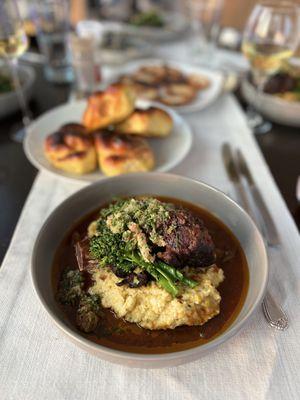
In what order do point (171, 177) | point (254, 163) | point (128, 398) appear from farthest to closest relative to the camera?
point (254, 163) → point (171, 177) → point (128, 398)

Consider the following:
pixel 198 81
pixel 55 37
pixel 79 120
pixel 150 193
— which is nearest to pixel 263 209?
pixel 150 193

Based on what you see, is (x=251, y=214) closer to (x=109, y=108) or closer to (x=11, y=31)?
(x=109, y=108)

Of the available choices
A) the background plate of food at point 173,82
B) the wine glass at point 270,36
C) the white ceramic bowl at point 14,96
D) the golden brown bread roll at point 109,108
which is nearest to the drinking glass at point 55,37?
the white ceramic bowl at point 14,96

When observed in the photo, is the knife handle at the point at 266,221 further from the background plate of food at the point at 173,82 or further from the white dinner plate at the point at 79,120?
the background plate of food at the point at 173,82

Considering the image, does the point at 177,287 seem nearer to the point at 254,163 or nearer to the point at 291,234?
the point at 291,234

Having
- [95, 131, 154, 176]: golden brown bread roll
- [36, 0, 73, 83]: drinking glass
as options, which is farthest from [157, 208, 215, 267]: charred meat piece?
[36, 0, 73, 83]: drinking glass

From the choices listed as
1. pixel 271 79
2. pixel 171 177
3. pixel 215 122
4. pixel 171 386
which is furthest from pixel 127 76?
pixel 171 386
